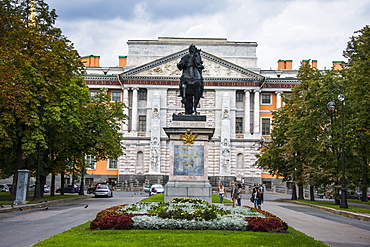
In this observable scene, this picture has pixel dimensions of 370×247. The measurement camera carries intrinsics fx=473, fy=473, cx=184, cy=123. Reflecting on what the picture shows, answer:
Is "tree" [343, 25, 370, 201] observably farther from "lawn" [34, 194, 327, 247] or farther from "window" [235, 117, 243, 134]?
"window" [235, 117, 243, 134]

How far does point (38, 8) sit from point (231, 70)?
4464cm

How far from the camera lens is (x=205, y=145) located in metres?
22.1

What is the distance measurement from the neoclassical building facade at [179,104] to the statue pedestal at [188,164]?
53220 mm

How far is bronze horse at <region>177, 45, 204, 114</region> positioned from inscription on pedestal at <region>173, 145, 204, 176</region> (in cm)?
320

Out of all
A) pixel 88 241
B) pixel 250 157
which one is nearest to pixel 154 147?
pixel 250 157

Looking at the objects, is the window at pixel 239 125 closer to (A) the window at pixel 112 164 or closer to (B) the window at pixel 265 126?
(B) the window at pixel 265 126

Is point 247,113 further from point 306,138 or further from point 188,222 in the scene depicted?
point 188,222

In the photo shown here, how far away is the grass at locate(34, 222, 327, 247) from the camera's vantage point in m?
12.0

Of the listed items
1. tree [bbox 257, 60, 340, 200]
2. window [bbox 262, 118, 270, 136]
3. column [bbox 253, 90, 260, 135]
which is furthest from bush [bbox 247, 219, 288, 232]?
window [bbox 262, 118, 270, 136]

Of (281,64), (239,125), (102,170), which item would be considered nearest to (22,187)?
(102,170)

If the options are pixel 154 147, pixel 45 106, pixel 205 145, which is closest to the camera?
pixel 205 145

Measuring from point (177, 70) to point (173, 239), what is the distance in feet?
221

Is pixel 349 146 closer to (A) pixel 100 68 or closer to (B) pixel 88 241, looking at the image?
(B) pixel 88 241

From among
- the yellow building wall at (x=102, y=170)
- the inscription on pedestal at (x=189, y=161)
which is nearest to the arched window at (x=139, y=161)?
the yellow building wall at (x=102, y=170)
